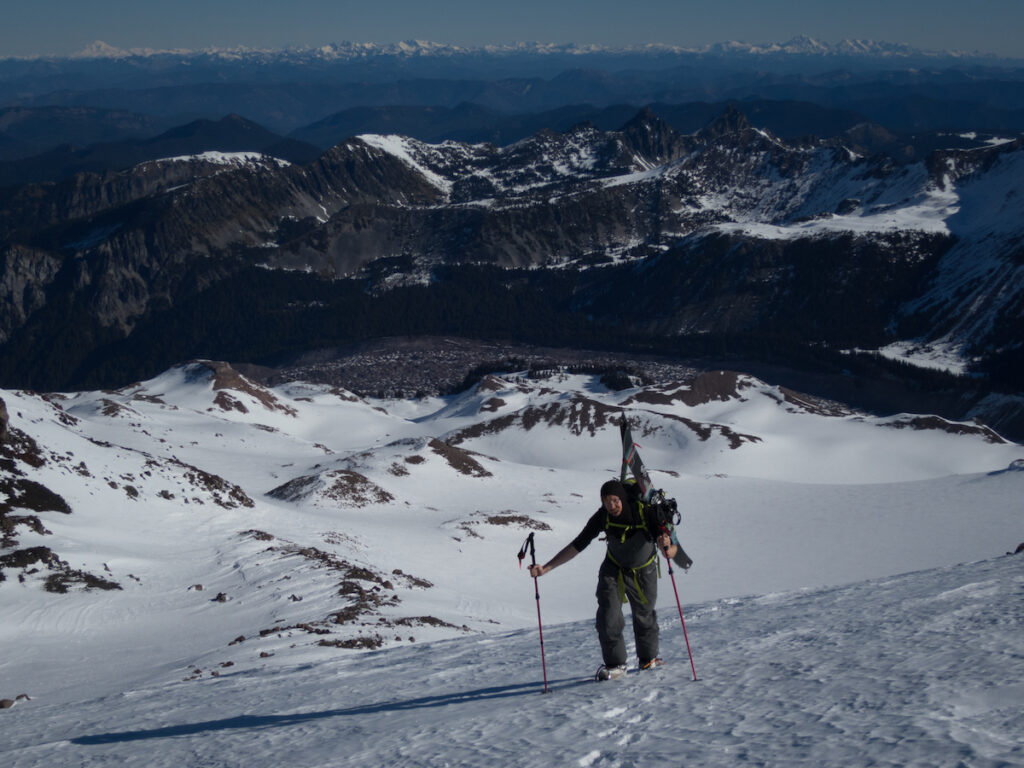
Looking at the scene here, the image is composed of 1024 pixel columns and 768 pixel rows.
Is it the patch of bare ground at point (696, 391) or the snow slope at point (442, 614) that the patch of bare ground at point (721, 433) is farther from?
the snow slope at point (442, 614)

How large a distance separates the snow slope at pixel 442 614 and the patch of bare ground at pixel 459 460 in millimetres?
372

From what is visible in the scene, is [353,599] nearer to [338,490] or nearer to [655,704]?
[655,704]

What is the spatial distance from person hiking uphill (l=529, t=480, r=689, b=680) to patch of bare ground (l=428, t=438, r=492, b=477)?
56224 mm

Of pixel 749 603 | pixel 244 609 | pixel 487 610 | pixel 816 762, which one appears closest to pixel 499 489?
pixel 487 610

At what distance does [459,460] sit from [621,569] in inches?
2315

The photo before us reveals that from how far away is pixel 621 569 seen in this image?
39.1ft

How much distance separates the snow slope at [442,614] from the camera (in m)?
9.79

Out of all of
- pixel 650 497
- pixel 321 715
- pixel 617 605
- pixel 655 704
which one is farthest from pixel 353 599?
pixel 655 704

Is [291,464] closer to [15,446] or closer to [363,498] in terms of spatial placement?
[363,498]

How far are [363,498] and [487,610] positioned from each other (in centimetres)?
2439

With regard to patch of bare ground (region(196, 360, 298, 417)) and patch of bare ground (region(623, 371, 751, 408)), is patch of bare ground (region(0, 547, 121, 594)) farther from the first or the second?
patch of bare ground (region(623, 371, 751, 408))

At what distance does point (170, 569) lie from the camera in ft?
107

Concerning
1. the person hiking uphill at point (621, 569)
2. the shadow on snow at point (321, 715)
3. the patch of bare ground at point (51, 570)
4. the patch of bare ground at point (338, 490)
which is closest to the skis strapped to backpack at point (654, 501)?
the person hiking uphill at point (621, 569)

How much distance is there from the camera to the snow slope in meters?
9.79
